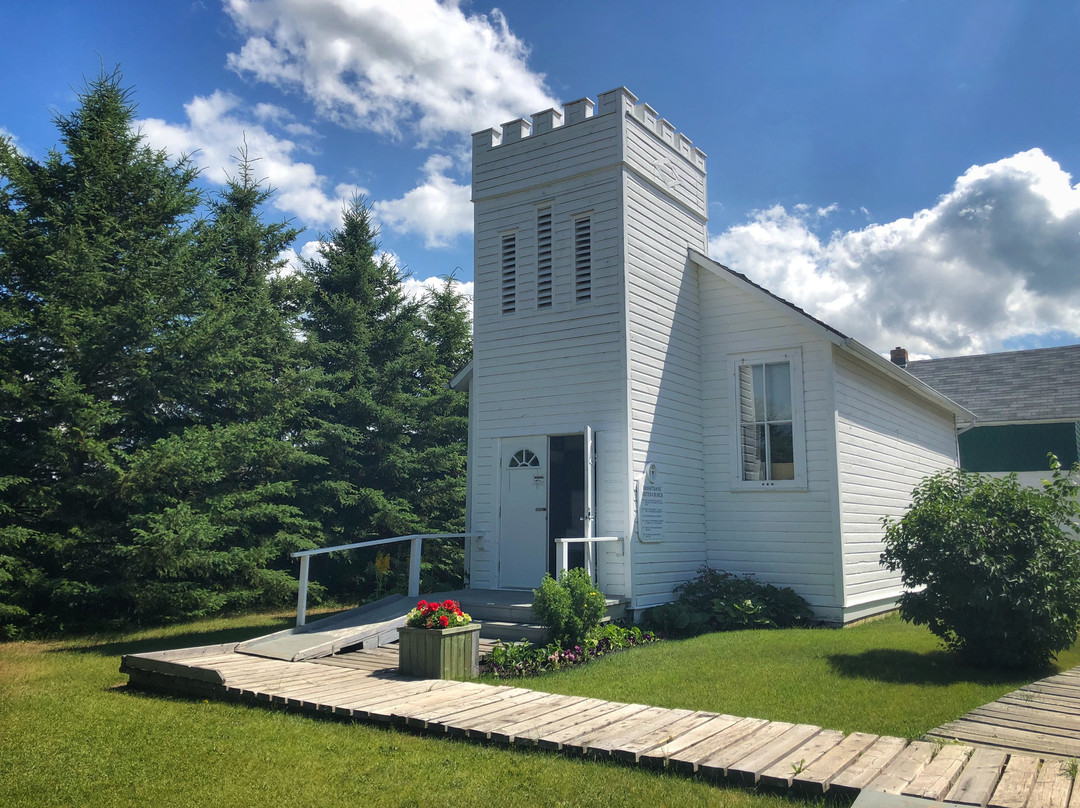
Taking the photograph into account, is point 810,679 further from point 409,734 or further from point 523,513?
point 523,513

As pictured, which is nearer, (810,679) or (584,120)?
(810,679)

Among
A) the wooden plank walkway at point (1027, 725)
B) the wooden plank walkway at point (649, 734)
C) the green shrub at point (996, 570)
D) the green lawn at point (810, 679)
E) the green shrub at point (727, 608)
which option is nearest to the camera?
the wooden plank walkway at point (649, 734)

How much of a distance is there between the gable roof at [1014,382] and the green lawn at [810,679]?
52.3 ft

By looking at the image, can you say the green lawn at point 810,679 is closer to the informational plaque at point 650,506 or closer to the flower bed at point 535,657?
the flower bed at point 535,657

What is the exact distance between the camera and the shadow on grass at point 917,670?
7.28m

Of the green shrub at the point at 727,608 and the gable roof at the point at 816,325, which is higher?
the gable roof at the point at 816,325

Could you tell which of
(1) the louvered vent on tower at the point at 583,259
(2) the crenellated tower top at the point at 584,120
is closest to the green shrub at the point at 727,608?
(1) the louvered vent on tower at the point at 583,259

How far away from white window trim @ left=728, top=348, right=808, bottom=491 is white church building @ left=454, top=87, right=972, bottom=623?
32mm

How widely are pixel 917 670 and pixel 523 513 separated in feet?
19.2

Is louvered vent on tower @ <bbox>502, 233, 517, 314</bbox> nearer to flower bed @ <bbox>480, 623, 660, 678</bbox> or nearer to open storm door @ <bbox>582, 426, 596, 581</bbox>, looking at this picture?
open storm door @ <bbox>582, 426, 596, 581</bbox>

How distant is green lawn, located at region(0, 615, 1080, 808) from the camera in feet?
14.9

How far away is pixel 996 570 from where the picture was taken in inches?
293

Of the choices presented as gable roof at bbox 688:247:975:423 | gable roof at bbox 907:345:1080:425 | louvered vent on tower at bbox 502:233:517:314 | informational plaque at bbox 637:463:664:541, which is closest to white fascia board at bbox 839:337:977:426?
gable roof at bbox 688:247:975:423

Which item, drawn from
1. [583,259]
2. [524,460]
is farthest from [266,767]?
[583,259]
